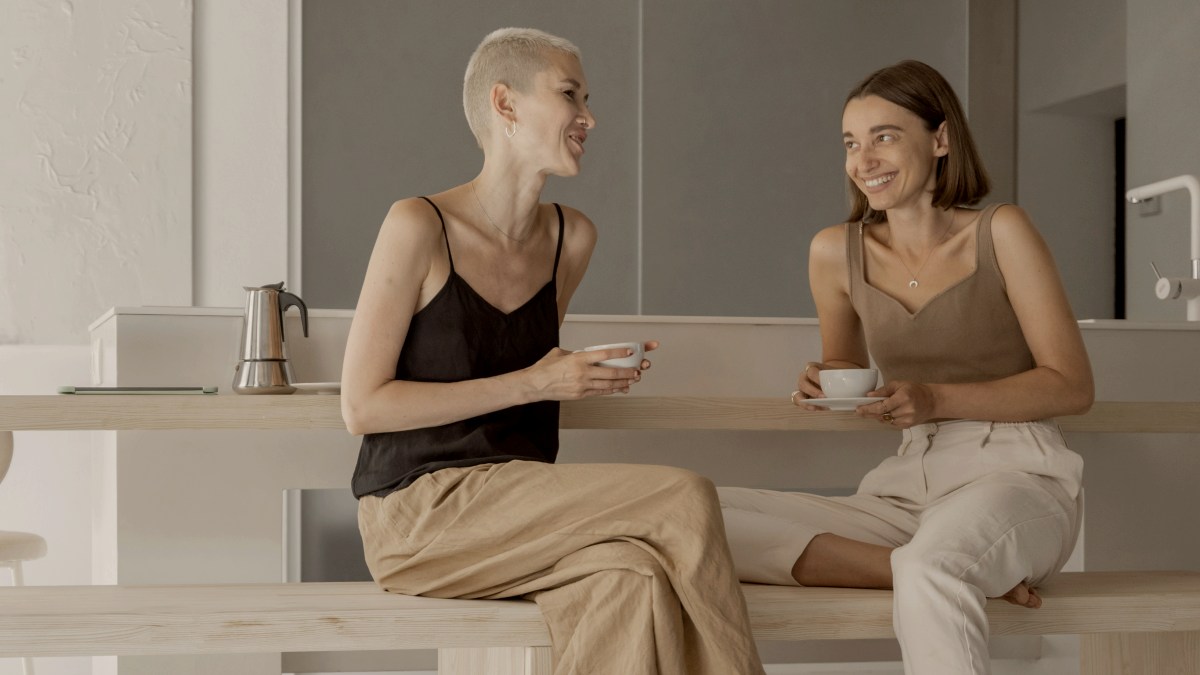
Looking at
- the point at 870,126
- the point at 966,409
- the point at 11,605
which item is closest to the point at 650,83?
the point at 870,126

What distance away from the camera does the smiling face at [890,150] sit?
79.9 inches

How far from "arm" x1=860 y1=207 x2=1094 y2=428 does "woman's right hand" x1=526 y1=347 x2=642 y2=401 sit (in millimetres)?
388

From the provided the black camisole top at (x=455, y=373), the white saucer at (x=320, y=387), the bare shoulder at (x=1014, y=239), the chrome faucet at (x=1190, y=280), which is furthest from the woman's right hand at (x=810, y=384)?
the chrome faucet at (x=1190, y=280)

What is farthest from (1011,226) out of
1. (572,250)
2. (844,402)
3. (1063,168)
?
(1063,168)

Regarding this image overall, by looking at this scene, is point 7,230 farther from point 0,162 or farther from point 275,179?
point 275,179

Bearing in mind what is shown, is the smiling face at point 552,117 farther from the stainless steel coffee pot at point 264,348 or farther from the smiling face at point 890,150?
the stainless steel coffee pot at point 264,348

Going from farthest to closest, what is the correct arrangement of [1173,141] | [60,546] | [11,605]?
[1173,141]
[60,546]
[11,605]

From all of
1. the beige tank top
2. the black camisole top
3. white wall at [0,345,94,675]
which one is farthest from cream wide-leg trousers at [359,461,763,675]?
white wall at [0,345,94,675]

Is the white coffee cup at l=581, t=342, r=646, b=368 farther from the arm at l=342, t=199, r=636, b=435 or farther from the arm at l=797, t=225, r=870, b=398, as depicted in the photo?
the arm at l=797, t=225, r=870, b=398

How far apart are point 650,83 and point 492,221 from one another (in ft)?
10.4

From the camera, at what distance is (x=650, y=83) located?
492 cm

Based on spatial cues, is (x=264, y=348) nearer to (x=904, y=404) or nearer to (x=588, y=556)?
(x=588, y=556)

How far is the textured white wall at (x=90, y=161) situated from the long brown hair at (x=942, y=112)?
7.62 feet

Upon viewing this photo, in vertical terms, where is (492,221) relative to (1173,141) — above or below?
below
